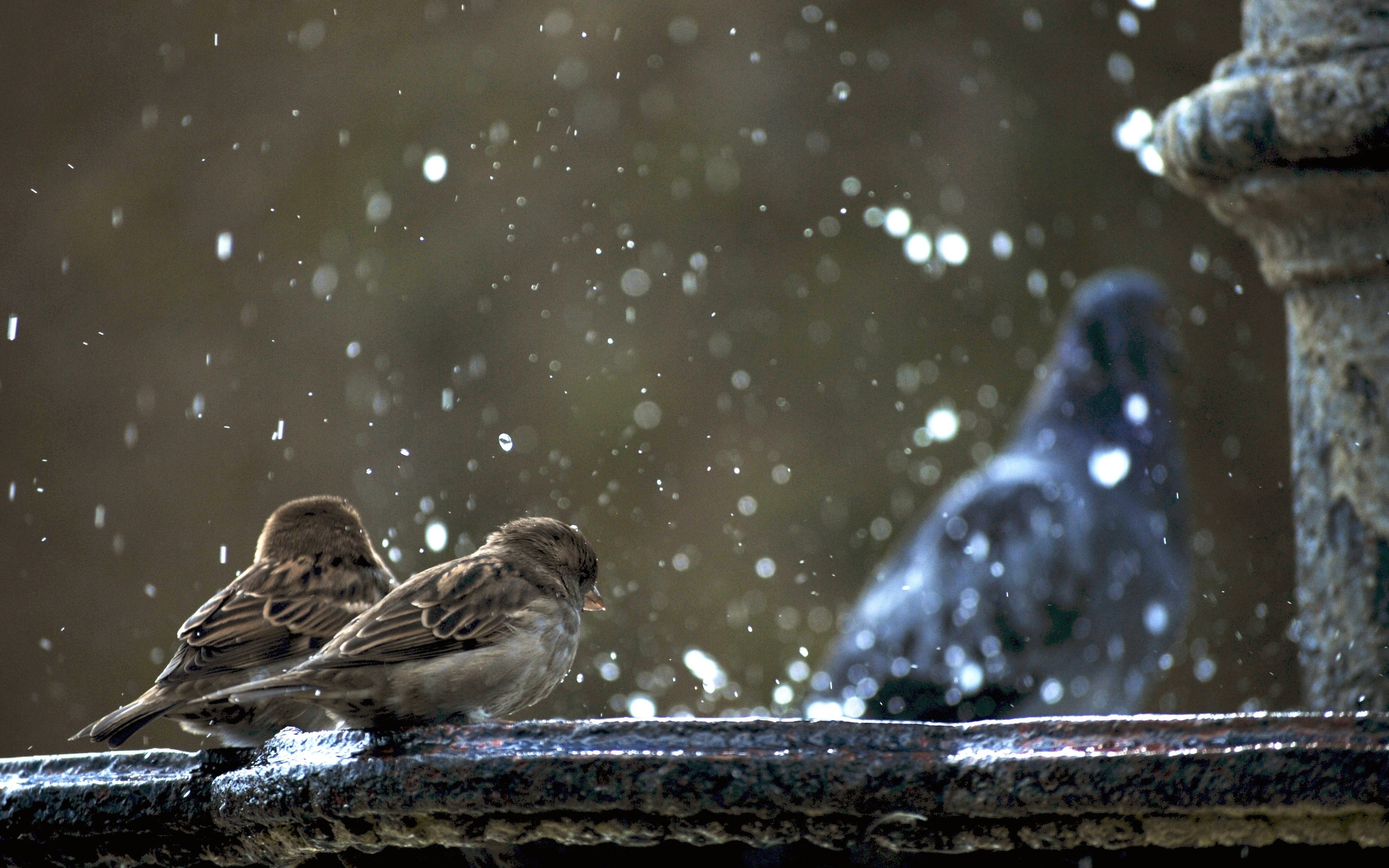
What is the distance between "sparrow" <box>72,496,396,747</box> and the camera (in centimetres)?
169

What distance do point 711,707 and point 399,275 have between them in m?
2.73

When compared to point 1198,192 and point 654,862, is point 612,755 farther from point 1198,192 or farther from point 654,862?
point 1198,192

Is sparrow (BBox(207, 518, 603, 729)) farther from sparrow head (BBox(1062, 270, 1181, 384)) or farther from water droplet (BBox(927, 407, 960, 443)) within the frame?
water droplet (BBox(927, 407, 960, 443))

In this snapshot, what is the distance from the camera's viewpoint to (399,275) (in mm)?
7105

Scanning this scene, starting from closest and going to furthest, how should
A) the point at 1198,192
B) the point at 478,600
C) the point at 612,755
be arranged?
the point at 612,755 → the point at 478,600 → the point at 1198,192

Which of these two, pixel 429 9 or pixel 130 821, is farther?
pixel 429 9

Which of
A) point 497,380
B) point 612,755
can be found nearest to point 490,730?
point 612,755

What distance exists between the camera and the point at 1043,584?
4.13 meters

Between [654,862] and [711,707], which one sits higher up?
[654,862]

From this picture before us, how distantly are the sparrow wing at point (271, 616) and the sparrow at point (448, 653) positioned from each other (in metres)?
0.08

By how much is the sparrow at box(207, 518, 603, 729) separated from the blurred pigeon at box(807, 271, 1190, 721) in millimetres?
2074

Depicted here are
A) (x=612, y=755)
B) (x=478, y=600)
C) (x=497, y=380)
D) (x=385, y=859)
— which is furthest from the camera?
(x=497, y=380)

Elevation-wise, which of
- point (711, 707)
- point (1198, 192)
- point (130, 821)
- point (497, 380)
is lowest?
point (711, 707)

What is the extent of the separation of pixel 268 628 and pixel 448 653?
0.39 metres
